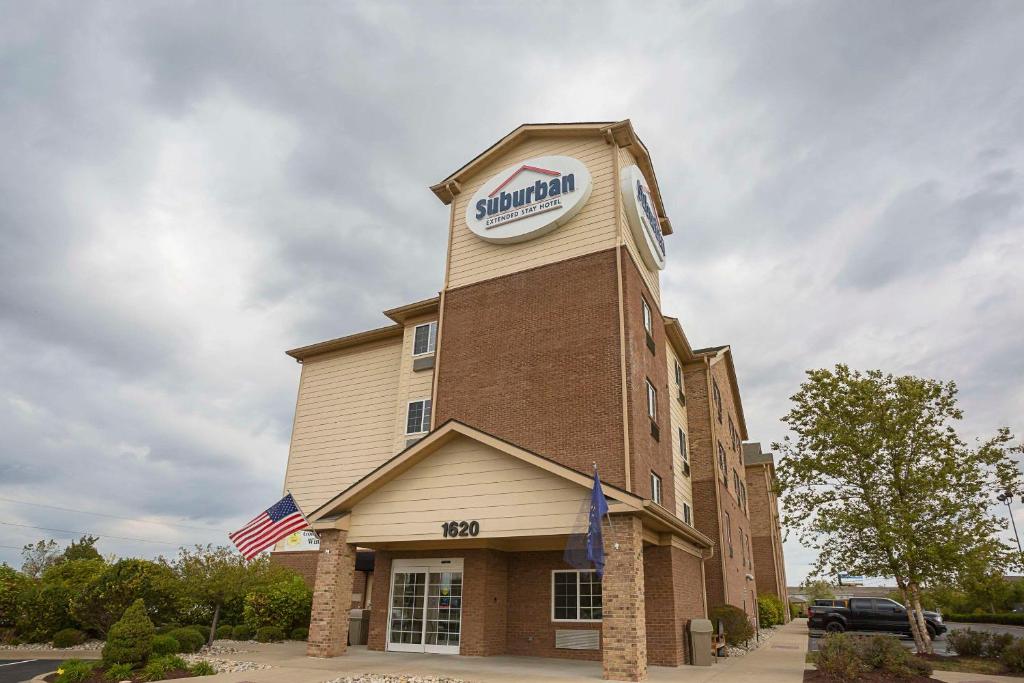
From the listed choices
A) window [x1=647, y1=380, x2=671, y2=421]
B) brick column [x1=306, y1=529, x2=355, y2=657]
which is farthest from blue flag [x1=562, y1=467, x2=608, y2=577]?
window [x1=647, y1=380, x2=671, y2=421]

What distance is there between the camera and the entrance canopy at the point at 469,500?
14586 mm

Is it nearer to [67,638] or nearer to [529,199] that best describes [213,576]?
[67,638]

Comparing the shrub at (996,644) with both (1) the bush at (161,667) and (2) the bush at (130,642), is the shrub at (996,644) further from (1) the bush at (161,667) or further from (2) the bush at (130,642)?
(2) the bush at (130,642)

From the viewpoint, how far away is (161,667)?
44.3 feet

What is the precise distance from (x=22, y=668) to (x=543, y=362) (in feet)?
50.3

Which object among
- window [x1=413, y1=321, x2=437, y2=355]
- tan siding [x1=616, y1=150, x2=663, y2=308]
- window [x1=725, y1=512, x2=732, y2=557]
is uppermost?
tan siding [x1=616, y1=150, x2=663, y2=308]

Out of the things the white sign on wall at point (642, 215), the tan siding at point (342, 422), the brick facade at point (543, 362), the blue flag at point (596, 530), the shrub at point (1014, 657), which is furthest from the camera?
the tan siding at point (342, 422)

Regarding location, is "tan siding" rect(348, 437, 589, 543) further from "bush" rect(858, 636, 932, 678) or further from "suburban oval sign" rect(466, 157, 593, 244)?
"suburban oval sign" rect(466, 157, 593, 244)

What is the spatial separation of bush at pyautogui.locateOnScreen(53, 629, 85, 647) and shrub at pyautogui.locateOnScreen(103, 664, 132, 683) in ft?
29.7

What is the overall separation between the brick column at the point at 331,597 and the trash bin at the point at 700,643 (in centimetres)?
933

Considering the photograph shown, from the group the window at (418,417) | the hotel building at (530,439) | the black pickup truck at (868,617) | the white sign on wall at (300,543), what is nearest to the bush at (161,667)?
the hotel building at (530,439)

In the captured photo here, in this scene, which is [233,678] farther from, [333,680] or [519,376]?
[519,376]

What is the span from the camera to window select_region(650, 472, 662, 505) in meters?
19.8

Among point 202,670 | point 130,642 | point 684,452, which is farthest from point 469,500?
point 684,452
